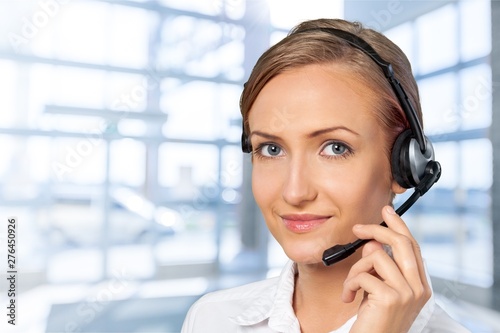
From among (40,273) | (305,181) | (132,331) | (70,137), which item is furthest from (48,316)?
(305,181)

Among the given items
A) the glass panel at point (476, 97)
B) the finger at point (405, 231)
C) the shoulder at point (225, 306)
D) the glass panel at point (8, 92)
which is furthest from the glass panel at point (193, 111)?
the finger at point (405, 231)

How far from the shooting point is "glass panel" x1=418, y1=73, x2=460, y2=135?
3123mm

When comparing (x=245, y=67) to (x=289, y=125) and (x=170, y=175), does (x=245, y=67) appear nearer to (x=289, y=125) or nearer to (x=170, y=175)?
(x=170, y=175)

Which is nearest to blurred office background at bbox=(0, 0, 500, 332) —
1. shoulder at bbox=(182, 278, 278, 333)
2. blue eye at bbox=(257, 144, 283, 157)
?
shoulder at bbox=(182, 278, 278, 333)

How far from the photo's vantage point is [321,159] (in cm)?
103

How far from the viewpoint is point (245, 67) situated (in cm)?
327

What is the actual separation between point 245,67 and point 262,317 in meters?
2.29

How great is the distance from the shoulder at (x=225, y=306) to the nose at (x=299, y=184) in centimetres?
36

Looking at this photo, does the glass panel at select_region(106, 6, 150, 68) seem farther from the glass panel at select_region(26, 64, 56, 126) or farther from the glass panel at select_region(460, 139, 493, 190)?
the glass panel at select_region(460, 139, 493, 190)

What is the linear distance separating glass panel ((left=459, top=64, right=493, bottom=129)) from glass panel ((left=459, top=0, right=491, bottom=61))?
4.3 inches

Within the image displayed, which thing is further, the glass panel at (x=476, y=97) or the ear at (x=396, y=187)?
the glass panel at (x=476, y=97)

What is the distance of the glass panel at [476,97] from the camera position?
3.07m

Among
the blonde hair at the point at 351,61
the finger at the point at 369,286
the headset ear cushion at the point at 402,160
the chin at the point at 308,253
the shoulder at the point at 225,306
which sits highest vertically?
the blonde hair at the point at 351,61

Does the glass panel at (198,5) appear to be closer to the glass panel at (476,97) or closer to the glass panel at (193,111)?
the glass panel at (193,111)
